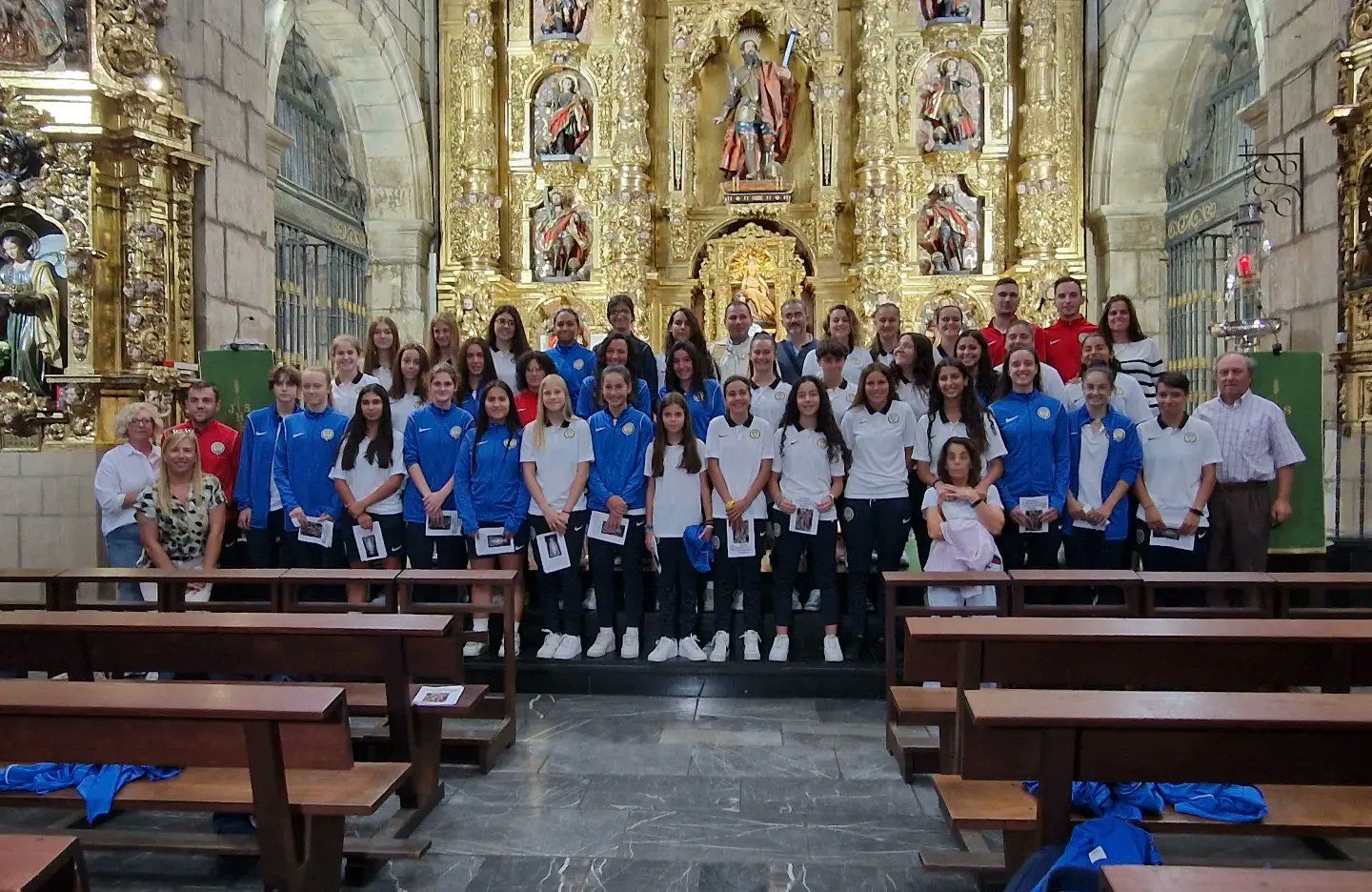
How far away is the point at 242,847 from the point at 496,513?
2.82 m

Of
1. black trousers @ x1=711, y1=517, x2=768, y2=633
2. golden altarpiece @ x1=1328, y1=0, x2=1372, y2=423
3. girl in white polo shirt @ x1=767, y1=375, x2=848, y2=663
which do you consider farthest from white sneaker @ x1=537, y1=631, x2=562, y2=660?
golden altarpiece @ x1=1328, y1=0, x2=1372, y2=423

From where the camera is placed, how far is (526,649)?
5730 mm

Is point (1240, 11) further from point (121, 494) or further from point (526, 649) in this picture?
point (121, 494)

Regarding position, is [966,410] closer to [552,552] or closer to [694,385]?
[694,385]

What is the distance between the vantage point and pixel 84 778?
114 inches

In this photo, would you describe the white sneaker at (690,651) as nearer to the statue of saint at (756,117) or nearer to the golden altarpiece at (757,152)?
the golden altarpiece at (757,152)

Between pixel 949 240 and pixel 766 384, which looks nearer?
pixel 766 384

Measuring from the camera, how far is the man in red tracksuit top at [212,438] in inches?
237

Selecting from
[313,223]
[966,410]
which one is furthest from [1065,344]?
[313,223]

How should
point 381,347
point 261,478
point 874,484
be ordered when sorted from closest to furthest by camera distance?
point 874,484 < point 261,478 < point 381,347

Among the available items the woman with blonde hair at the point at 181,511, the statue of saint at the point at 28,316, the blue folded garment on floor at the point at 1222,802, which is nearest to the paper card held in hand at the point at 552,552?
the woman with blonde hair at the point at 181,511

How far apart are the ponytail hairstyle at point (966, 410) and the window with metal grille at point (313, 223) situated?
819 cm

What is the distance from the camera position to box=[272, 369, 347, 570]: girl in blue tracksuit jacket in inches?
227

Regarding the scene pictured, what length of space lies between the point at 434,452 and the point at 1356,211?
229 inches
